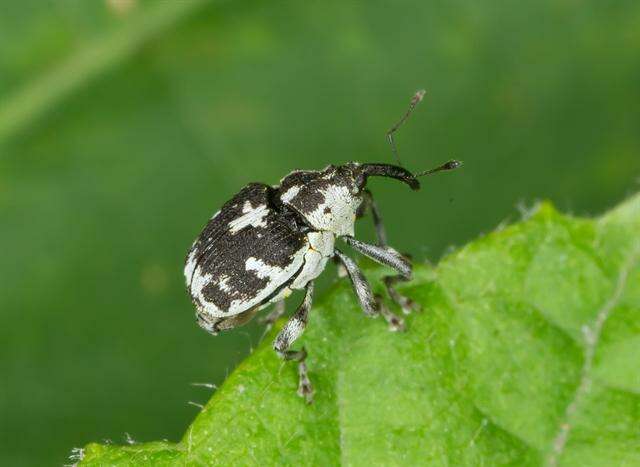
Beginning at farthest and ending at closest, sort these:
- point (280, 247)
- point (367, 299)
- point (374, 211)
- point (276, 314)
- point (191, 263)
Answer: point (374, 211), point (276, 314), point (191, 263), point (280, 247), point (367, 299)

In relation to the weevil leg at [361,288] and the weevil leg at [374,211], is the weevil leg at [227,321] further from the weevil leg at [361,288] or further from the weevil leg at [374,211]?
the weevil leg at [374,211]

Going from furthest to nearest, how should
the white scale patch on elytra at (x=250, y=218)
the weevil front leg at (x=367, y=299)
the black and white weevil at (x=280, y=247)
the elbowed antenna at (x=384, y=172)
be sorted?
the elbowed antenna at (x=384, y=172) < the white scale patch on elytra at (x=250, y=218) < the black and white weevil at (x=280, y=247) < the weevil front leg at (x=367, y=299)

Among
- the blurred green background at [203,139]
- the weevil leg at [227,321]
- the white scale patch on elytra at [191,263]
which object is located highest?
the blurred green background at [203,139]

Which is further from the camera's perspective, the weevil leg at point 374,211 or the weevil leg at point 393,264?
the weevil leg at point 374,211

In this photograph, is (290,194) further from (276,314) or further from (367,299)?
(367,299)

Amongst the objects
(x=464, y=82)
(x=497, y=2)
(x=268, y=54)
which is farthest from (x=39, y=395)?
(x=497, y=2)

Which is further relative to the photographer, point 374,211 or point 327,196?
point 374,211

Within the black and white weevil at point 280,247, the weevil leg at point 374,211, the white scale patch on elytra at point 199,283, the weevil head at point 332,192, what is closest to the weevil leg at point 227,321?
the black and white weevil at point 280,247

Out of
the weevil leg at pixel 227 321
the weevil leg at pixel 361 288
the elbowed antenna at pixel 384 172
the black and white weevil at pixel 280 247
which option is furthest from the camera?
the elbowed antenna at pixel 384 172

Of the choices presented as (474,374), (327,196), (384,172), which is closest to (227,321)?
(327,196)

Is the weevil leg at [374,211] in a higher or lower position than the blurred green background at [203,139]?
lower
